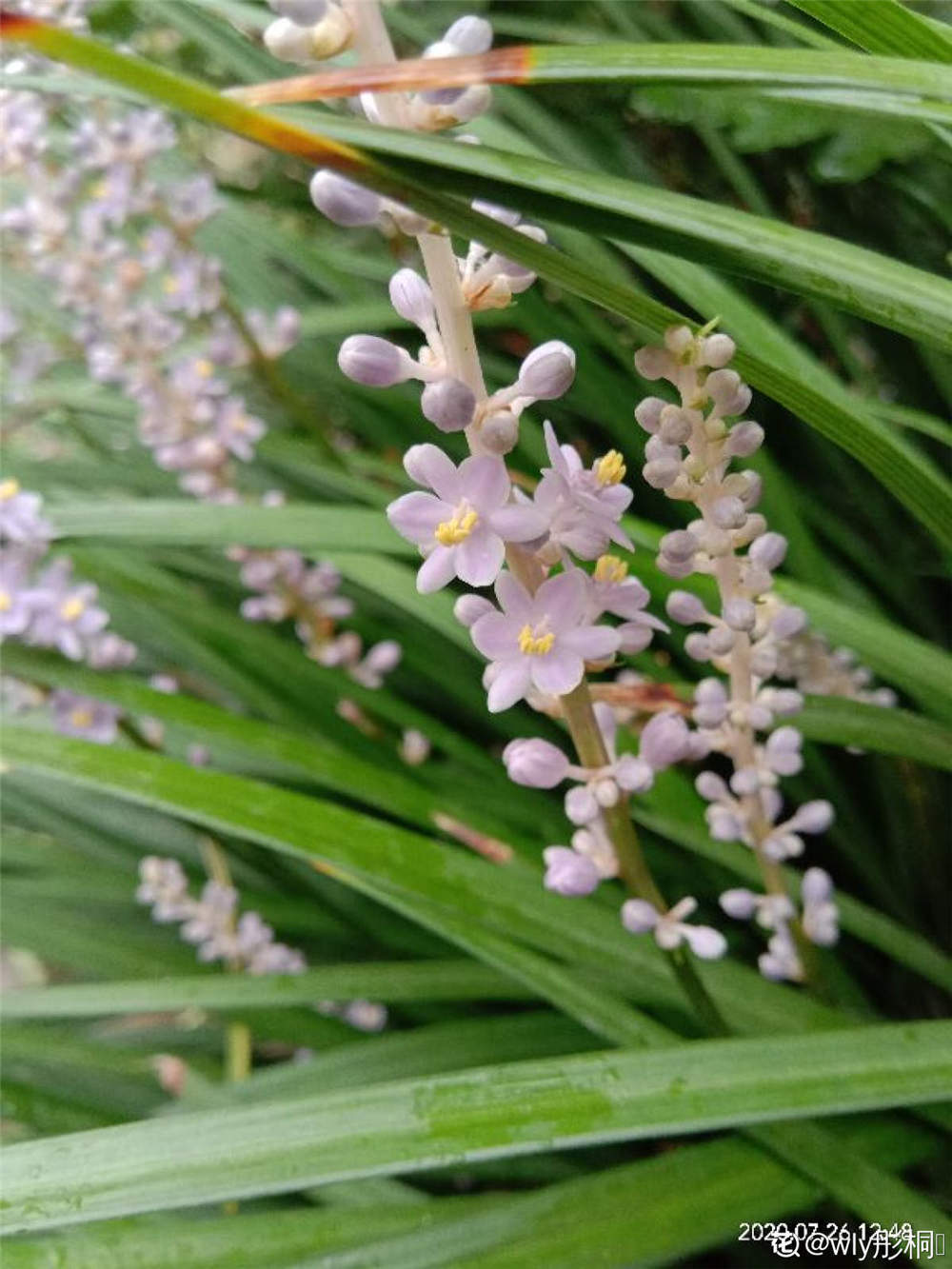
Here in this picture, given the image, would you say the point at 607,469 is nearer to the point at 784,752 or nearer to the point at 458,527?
the point at 458,527

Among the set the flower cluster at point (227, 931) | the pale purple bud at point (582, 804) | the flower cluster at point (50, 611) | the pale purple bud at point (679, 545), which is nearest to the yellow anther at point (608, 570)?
the pale purple bud at point (679, 545)

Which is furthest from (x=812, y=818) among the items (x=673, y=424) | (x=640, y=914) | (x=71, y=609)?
(x=71, y=609)

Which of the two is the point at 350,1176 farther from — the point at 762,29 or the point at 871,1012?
the point at 762,29

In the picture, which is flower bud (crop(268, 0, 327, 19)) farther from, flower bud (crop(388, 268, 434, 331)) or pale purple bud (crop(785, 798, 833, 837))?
pale purple bud (crop(785, 798, 833, 837))

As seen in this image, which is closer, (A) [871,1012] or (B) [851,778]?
(A) [871,1012]

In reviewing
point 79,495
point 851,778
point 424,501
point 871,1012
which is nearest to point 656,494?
point 851,778

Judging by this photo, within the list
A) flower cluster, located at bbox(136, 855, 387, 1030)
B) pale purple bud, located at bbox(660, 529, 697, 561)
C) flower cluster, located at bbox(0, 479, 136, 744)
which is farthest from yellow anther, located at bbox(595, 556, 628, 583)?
flower cluster, located at bbox(136, 855, 387, 1030)
